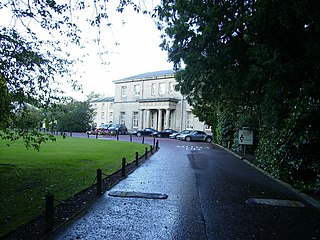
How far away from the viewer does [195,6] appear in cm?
942

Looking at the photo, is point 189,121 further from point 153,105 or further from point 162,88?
point 162,88

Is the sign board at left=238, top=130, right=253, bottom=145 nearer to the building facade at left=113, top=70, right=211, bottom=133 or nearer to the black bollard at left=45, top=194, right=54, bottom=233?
the black bollard at left=45, top=194, right=54, bottom=233

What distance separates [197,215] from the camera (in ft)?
17.0

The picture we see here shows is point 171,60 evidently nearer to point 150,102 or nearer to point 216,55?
point 216,55

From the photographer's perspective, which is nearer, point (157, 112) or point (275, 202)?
point (275, 202)

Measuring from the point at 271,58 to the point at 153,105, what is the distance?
122 ft

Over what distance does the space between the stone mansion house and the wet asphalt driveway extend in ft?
107

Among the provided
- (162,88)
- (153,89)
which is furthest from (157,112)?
(153,89)

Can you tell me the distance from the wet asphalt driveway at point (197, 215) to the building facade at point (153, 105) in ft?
107

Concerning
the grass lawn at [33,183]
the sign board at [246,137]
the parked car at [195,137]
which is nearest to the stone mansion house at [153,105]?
the parked car at [195,137]

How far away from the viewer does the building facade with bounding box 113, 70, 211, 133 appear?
44.0m

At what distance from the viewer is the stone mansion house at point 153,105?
44031 mm

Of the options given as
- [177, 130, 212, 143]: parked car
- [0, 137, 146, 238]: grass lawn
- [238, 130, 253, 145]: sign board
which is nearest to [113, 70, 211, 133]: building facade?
[177, 130, 212, 143]: parked car

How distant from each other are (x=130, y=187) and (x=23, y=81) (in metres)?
4.24
